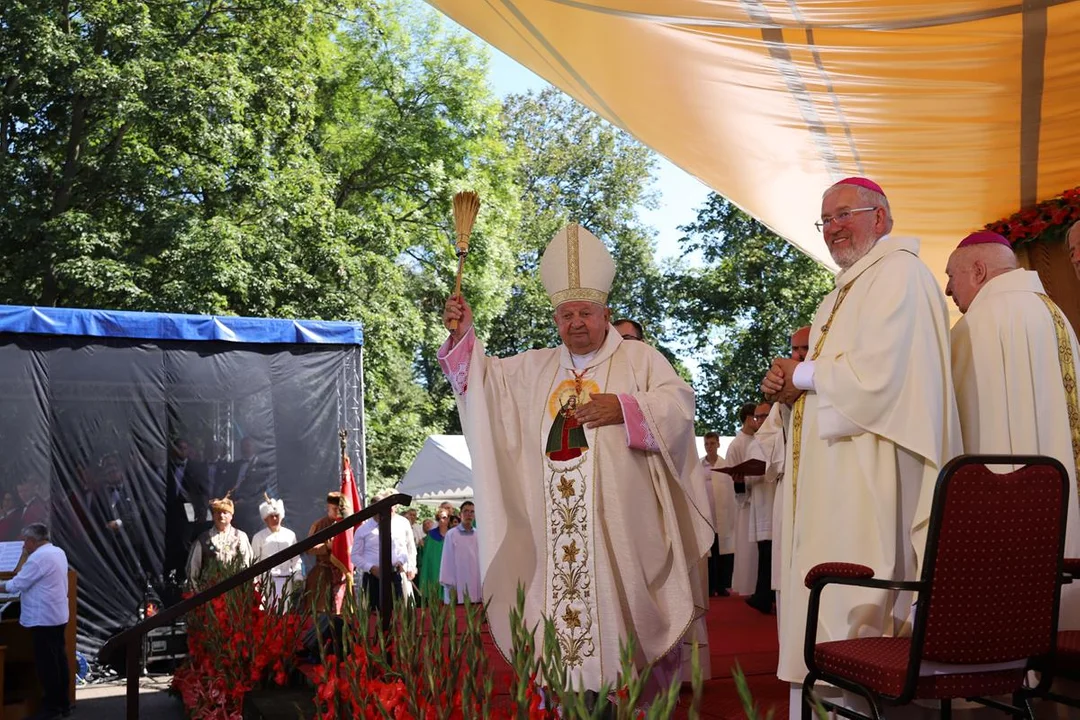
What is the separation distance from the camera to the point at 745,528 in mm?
10148

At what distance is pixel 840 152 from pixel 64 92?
52.4 ft

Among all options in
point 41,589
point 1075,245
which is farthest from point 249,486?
point 1075,245

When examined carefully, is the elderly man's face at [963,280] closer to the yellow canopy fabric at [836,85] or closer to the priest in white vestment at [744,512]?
the yellow canopy fabric at [836,85]

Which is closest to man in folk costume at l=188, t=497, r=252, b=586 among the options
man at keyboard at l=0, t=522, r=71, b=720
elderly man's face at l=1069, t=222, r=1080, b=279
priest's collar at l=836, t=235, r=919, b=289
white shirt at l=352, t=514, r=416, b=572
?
white shirt at l=352, t=514, r=416, b=572

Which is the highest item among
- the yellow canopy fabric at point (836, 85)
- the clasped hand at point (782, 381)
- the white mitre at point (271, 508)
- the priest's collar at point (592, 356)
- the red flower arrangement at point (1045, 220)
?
the yellow canopy fabric at point (836, 85)

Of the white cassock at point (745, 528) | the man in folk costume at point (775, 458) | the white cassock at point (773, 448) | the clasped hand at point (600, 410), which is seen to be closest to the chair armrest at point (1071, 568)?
the clasped hand at point (600, 410)

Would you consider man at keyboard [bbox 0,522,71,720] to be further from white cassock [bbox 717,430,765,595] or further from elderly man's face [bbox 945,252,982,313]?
elderly man's face [bbox 945,252,982,313]

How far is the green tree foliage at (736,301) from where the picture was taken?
30672mm

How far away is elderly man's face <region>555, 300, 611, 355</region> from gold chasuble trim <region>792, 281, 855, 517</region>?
1.31 metres

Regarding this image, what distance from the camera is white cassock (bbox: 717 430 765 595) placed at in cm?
982

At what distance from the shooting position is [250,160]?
68.2ft

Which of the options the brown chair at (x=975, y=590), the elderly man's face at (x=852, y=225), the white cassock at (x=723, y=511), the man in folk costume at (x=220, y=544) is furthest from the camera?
the white cassock at (x=723, y=511)

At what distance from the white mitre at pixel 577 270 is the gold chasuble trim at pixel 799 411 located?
140 cm

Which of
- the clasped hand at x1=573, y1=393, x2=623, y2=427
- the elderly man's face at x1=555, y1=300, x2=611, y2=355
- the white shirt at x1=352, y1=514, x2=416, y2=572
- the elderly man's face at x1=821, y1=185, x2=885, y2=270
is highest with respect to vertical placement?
the elderly man's face at x1=821, y1=185, x2=885, y2=270
